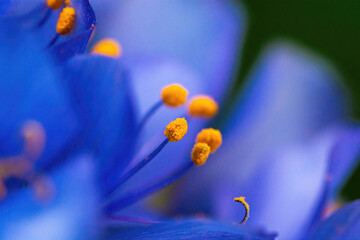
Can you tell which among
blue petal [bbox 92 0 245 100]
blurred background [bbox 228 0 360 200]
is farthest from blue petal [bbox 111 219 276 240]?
blurred background [bbox 228 0 360 200]

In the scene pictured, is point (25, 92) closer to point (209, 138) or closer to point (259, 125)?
point (209, 138)

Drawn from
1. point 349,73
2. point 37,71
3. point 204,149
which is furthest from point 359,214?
point 349,73

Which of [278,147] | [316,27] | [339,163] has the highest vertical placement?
[316,27]

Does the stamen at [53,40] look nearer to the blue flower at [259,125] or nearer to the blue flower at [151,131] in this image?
the blue flower at [151,131]

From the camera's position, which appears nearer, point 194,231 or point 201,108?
point 194,231

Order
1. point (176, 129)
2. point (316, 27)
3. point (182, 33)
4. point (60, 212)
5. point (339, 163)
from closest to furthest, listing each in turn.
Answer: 1. point (60, 212)
2. point (176, 129)
3. point (339, 163)
4. point (182, 33)
5. point (316, 27)

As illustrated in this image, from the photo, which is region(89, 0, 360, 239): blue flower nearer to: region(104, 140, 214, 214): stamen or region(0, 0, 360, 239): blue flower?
region(0, 0, 360, 239): blue flower

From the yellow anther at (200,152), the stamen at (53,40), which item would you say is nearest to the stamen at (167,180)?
the yellow anther at (200,152)

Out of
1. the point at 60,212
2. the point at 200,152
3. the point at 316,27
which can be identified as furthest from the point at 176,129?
the point at 316,27
